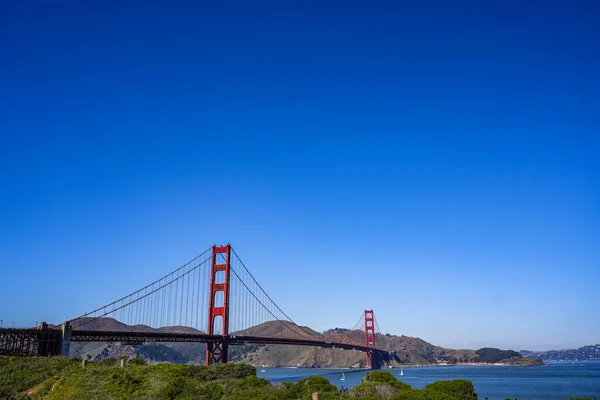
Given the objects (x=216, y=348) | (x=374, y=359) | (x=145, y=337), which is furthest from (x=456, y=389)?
(x=374, y=359)

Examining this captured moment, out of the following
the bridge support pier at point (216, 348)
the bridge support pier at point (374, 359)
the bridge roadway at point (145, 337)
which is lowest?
the bridge support pier at point (374, 359)

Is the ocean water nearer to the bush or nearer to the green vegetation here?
the bush

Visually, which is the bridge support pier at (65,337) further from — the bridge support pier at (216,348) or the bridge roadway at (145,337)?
the bridge support pier at (216,348)

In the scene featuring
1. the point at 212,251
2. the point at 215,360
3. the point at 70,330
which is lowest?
the point at 215,360

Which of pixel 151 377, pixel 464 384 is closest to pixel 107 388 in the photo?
pixel 151 377

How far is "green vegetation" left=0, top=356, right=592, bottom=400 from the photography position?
27078 mm

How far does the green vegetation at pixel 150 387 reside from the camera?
2708cm

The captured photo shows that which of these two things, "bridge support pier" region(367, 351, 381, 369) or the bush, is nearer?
the bush

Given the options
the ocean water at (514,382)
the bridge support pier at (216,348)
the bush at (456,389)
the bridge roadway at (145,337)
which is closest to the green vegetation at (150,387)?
the bush at (456,389)

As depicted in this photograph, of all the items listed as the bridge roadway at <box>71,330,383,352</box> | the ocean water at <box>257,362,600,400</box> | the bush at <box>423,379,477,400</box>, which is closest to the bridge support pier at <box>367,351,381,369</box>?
the ocean water at <box>257,362,600,400</box>

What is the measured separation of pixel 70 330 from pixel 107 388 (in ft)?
69.5

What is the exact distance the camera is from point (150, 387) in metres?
29.4

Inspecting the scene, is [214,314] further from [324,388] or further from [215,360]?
[324,388]

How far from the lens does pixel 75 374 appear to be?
31828 millimetres
